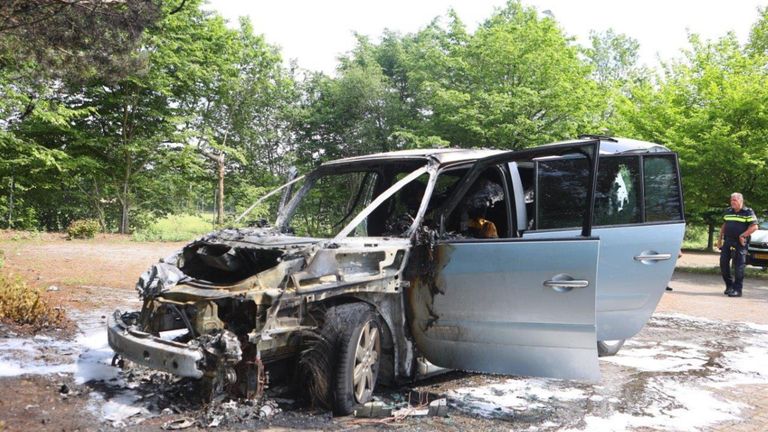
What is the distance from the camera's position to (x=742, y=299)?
10.8 meters

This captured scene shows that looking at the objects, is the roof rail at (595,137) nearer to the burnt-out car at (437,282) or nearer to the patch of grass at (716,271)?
the burnt-out car at (437,282)

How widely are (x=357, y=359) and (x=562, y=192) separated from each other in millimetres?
2185

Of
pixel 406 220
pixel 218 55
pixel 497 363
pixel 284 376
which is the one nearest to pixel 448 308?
pixel 497 363

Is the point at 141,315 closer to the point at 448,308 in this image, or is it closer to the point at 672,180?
the point at 448,308

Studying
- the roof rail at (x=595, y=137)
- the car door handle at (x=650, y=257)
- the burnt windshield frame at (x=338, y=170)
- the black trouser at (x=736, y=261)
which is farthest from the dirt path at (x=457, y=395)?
the black trouser at (x=736, y=261)

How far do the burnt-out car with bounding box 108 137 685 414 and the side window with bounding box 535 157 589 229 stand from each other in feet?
0.04

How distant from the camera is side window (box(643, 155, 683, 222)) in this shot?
4.86 metres

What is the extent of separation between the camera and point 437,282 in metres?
4.30

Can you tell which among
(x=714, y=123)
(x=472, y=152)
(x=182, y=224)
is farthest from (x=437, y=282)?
(x=182, y=224)

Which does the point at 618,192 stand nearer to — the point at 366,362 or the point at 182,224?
the point at 366,362

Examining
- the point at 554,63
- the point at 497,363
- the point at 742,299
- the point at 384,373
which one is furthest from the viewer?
the point at 554,63

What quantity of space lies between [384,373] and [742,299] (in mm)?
9545

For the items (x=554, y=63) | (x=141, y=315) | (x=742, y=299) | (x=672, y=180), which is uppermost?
(x=554, y=63)

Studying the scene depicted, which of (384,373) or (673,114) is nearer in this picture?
(384,373)
